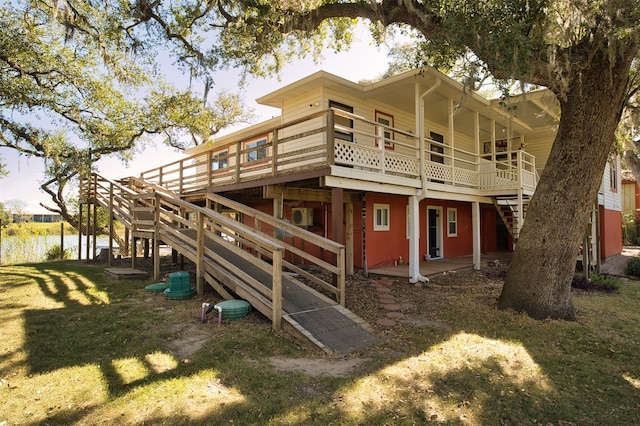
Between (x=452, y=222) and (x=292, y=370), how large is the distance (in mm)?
12760

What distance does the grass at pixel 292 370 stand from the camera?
3166 millimetres

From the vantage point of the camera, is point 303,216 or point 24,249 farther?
point 24,249

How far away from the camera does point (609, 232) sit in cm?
1673

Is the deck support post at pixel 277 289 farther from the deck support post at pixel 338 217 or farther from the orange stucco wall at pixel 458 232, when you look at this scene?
the orange stucco wall at pixel 458 232

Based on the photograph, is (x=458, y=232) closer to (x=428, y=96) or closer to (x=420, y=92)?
(x=428, y=96)

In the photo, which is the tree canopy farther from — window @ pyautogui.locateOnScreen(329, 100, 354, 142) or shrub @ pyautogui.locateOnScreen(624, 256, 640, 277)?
shrub @ pyautogui.locateOnScreen(624, 256, 640, 277)

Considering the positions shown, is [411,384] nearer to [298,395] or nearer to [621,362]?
[298,395]

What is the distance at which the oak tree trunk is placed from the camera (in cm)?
616

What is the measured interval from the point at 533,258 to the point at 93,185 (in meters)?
14.7

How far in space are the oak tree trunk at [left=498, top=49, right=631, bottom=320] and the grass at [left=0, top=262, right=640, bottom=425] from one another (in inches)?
21.6

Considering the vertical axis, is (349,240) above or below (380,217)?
below

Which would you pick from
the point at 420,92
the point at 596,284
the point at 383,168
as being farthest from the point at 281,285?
the point at 596,284

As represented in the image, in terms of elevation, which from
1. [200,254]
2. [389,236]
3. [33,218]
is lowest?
[200,254]

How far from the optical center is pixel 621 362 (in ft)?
15.0
